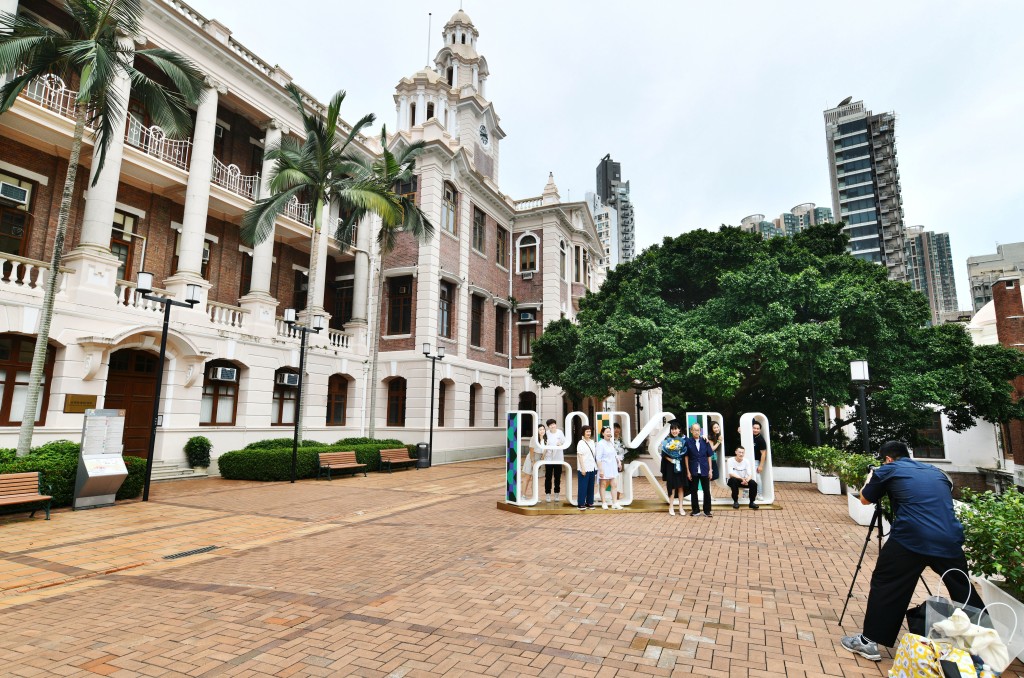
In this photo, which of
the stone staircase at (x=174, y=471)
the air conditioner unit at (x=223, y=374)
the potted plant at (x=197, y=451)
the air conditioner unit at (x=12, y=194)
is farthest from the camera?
the air conditioner unit at (x=223, y=374)

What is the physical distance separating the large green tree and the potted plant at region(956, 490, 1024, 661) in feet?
37.3

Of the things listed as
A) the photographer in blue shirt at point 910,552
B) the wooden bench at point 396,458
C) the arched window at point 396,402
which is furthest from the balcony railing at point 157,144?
the photographer in blue shirt at point 910,552

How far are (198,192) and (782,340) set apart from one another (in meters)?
18.6

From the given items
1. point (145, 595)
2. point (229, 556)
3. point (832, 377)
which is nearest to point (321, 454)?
point (229, 556)

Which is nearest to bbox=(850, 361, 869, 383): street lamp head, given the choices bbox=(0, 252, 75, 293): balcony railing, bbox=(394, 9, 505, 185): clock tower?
bbox=(0, 252, 75, 293): balcony railing

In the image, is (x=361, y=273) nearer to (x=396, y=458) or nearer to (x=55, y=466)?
(x=396, y=458)

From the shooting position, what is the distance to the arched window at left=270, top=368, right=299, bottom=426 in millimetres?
19859

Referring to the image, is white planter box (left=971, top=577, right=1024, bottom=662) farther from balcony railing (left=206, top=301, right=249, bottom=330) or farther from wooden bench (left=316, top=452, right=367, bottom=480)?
balcony railing (left=206, top=301, right=249, bottom=330)

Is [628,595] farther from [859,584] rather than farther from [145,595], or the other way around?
[145,595]

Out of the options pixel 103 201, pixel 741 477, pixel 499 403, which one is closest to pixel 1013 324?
pixel 741 477

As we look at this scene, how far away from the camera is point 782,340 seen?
15.9m

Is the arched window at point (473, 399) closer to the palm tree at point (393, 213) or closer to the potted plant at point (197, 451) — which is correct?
the palm tree at point (393, 213)

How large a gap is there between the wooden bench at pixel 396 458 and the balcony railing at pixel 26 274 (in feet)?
34.2

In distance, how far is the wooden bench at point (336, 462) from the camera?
54.9 feet
